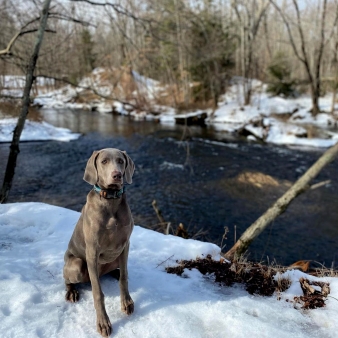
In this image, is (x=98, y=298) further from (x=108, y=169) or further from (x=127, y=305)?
(x=108, y=169)

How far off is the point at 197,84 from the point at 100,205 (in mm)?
27577

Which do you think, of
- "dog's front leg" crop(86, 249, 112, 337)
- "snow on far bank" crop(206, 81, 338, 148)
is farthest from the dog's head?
"snow on far bank" crop(206, 81, 338, 148)

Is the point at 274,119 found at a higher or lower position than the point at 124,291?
higher

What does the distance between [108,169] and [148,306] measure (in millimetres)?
1252

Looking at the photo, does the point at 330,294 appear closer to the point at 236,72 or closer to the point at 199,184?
the point at 199,184

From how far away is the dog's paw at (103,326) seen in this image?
2.28 m

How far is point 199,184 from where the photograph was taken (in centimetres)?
1101

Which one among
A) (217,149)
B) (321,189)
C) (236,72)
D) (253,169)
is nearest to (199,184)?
(253,169)

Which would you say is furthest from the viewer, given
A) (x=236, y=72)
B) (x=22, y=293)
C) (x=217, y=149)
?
(x=236, y=72)

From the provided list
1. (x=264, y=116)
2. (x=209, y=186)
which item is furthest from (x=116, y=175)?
(x=264, y=116)

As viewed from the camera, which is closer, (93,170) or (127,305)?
(93,170)

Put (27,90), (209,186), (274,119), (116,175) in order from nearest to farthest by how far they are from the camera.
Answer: (116,175)
(27,90)
(209,186)
(274,119)

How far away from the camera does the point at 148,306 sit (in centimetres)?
263

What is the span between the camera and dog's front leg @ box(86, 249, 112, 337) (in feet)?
7.53
